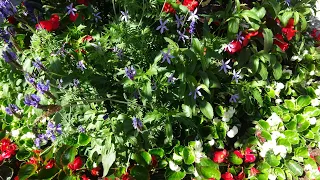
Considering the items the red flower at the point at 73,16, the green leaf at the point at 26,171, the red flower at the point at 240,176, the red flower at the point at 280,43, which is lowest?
the red flower at the point at 240,176

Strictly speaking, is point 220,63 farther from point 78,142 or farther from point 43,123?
point 43,123

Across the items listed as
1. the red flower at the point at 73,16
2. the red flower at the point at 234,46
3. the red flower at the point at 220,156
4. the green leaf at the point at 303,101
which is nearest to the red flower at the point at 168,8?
the red flower at the point at 234,46

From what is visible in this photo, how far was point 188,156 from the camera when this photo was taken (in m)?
2.26

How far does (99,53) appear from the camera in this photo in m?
1.95

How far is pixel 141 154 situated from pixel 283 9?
1.50 metres

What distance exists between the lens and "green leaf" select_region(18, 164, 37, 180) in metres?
2.17

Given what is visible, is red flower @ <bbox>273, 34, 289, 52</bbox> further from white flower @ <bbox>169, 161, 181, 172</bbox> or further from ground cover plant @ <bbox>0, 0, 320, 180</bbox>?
white flower @ <bbox>169, 161, 181, 172</bbox>

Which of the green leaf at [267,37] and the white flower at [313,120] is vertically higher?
the green leaf at [267,37]

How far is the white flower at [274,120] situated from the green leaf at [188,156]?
653 mm

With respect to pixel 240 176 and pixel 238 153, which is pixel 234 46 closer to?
pixel 238 153

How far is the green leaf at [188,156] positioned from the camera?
7.34 ft

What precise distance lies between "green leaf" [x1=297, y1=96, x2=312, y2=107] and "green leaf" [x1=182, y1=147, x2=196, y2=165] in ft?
3.25

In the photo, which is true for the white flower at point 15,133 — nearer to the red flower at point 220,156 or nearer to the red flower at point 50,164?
the red flower at point 50,164

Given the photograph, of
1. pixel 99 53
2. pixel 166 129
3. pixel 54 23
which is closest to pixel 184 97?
pixel 166 129
